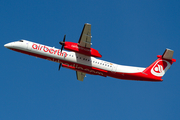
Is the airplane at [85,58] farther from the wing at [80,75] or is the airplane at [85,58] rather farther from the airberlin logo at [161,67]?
the wing at [80,75]

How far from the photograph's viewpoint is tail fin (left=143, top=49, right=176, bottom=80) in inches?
1142

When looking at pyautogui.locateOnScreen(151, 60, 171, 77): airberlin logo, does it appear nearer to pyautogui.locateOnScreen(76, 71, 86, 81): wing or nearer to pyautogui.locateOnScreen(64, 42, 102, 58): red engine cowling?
pyautogui.locateOnScreen(64, 42, 102, 58): red engine cowling

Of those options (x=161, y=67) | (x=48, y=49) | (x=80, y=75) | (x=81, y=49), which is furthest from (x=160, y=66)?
(x=48, y=49)

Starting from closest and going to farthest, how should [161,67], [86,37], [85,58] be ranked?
[86,37] < [85,58] < [161,67]

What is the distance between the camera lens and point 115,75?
28.5m

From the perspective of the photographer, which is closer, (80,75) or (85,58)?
(85,58)

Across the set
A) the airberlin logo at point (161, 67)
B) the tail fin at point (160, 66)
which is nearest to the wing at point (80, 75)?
the tail fin at point (160, 66)

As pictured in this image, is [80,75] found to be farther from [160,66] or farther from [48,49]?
[160,66]

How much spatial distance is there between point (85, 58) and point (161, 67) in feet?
35.8

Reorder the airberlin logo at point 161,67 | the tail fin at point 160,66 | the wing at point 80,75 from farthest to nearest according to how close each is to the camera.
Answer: the wing at point 80,75 < the airberlin logo at point 161,67 < the tail fin at point 160,66

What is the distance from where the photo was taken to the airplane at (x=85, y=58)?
27312 millimetres

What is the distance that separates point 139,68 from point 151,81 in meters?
2.49

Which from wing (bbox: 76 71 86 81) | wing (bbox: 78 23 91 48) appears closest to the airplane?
wing (bbox: 78 23 91 48)

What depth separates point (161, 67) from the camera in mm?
29547
